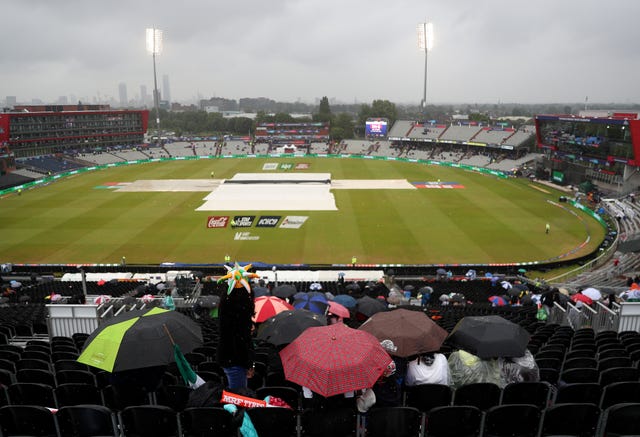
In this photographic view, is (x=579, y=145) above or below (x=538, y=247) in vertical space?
above

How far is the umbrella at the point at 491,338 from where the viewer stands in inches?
286

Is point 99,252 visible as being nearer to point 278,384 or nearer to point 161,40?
point 278,384

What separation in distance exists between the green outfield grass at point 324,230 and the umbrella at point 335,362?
23.9m

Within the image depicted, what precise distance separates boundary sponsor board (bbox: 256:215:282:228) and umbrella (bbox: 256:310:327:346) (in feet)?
99.7

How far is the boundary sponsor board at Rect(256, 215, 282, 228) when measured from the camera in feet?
129

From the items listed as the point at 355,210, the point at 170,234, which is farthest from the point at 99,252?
the point at 355,210

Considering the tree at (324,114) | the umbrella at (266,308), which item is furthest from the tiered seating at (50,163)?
the tree at (324,114)

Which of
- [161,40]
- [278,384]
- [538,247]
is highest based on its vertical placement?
[161,40]

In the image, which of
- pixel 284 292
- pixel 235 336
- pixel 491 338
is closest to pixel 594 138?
pixel 284 292

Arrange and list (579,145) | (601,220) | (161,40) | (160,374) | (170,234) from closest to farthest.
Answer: (160,374) < (170,234) < (601,220) < (579,145) < (161,40)

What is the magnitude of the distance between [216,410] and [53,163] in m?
85.1

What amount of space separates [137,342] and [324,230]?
31366mm

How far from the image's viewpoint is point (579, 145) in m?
56.4

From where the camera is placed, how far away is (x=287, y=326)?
864 centimetres
